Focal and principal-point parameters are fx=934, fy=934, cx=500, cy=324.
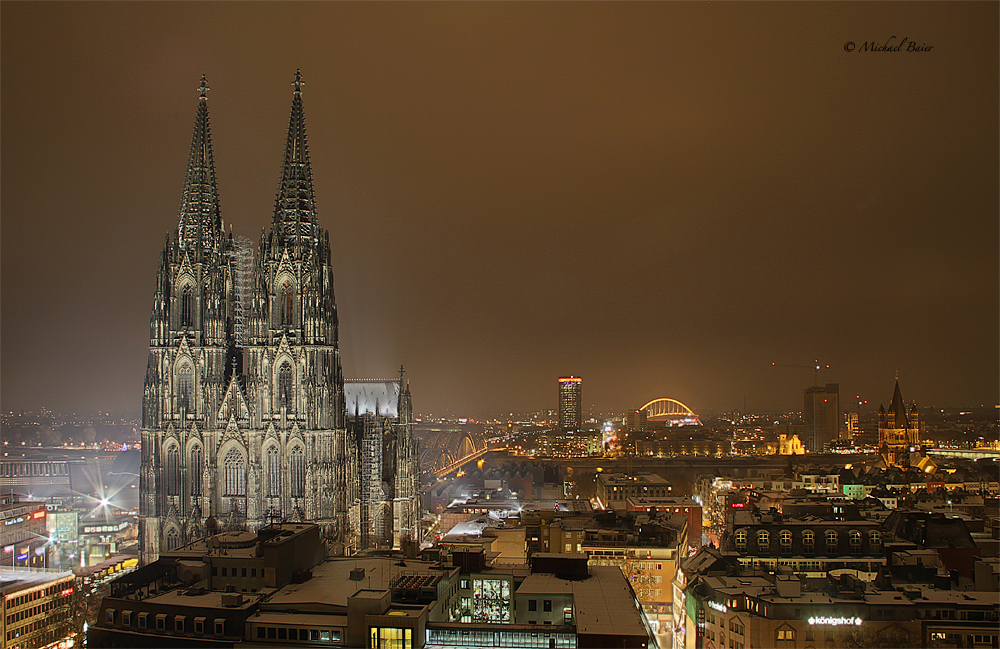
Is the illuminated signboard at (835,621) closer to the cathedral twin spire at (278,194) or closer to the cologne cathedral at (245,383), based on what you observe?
the cologne cathedral at (245,383)

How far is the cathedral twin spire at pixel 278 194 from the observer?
→ 66.6m

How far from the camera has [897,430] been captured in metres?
180

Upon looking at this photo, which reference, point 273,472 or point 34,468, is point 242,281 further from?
point 34,468

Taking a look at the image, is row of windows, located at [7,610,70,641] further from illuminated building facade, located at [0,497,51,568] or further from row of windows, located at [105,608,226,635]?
illuminated building facade, located at [0,497,51,568]

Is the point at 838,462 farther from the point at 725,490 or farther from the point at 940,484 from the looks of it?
the point at 725,490

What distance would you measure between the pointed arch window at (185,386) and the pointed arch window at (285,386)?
6485mm

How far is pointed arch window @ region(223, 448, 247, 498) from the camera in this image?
215ft

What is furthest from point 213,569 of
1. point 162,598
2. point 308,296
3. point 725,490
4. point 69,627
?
point 725,490

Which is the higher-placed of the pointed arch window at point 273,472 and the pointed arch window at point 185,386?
the pointed arch window at point 185,386

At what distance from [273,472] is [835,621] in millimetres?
38132

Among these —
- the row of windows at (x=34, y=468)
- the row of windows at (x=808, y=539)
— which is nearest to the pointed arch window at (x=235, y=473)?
the row of windows at (x=808, y=539)

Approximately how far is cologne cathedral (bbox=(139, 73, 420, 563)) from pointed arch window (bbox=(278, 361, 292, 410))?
0.07m

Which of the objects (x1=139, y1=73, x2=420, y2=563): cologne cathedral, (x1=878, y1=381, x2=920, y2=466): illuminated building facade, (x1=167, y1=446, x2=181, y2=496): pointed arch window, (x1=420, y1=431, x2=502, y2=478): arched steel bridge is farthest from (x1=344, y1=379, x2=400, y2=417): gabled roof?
(x1=878, y1=381, x2=920, y2=466): illuminated building facade

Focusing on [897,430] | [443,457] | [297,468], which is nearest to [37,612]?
[297,468]
